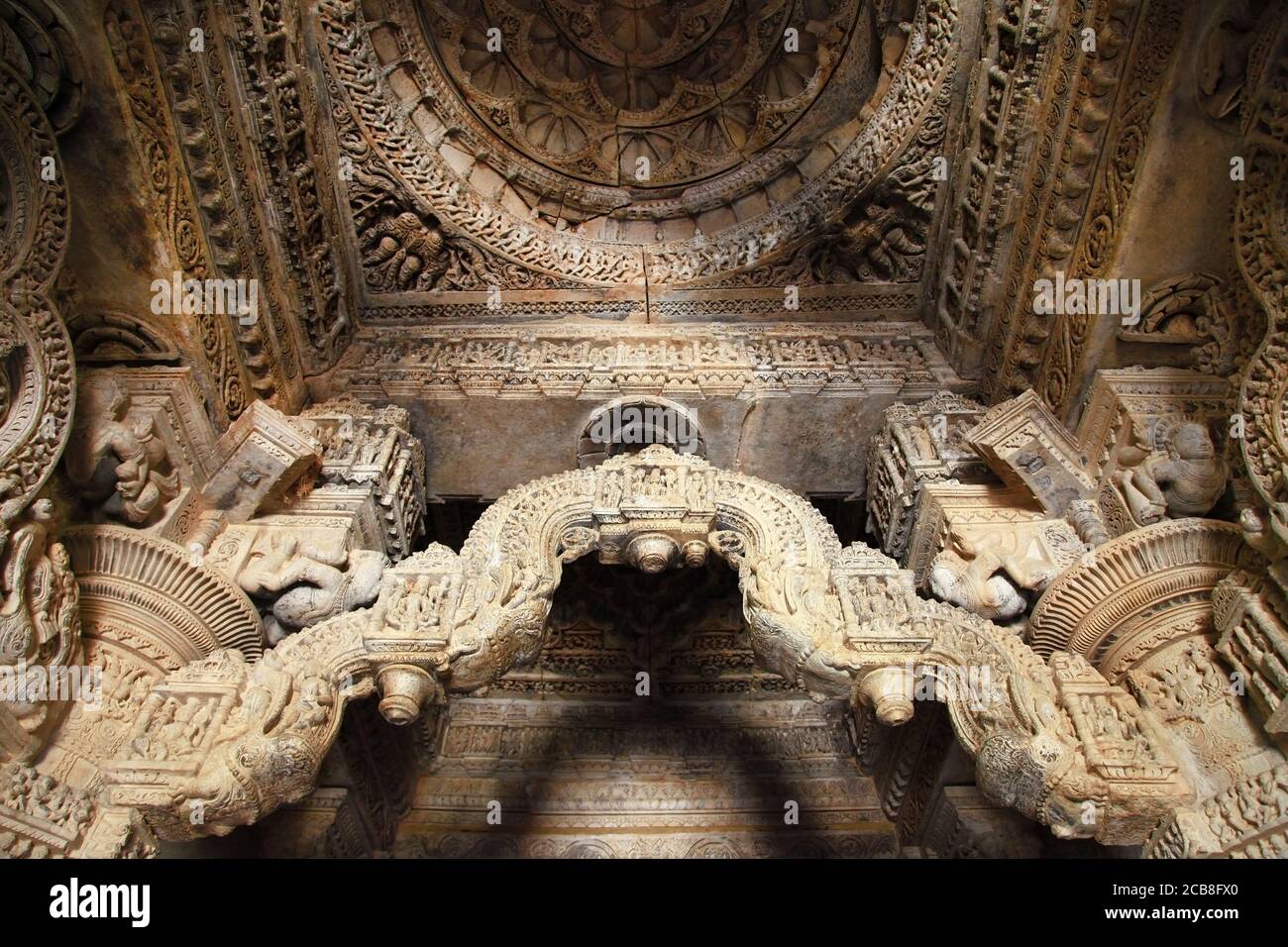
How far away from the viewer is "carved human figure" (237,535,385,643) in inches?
164

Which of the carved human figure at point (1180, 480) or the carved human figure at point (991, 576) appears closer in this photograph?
the carved human figure at point (1180, 480)

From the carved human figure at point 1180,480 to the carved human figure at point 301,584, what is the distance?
401 centimetres

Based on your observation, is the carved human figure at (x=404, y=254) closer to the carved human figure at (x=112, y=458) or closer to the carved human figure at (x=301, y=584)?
the carved human figure at (x=112, y=458)

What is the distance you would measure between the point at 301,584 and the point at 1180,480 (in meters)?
4.55

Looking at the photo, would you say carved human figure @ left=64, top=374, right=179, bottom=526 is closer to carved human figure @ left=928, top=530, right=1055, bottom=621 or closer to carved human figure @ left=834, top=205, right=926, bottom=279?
carved human figure @ left=928, top=530, right=1055, bottom=621

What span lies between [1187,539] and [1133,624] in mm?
485

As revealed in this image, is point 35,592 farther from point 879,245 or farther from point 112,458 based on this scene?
point 879,245

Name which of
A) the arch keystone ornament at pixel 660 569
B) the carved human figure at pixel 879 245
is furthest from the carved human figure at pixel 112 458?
the carved human figure at pixel 879 245

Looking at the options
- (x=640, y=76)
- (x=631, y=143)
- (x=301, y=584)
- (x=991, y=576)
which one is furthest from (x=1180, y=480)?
(x=640, y=76)

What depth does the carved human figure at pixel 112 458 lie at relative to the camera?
391cm

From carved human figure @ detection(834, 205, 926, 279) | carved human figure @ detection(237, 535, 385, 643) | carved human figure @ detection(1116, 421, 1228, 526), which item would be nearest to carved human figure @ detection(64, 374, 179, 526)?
carved human figure @ detection(237, 535, 385, 643)

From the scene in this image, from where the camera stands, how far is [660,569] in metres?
4.25

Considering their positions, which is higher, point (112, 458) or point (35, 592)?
point (112, 458)
